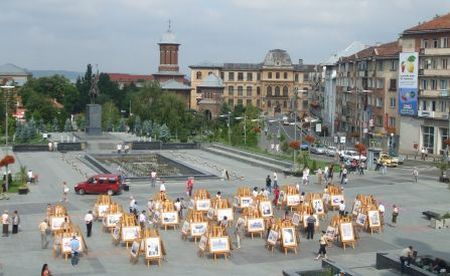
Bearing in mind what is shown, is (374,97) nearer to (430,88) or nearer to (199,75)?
(430,88)

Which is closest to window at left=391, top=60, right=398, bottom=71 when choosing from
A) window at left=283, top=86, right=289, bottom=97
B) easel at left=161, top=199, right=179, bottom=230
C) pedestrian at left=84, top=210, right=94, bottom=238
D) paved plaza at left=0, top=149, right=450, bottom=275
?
paved plaza at left=0, top=149, right=450, bottom=275

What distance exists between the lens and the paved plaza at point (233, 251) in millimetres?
24297

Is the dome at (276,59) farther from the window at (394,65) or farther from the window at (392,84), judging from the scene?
the window at (394,65)

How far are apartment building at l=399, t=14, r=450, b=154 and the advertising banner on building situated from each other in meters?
0.63

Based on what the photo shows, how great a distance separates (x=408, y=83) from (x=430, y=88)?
262cm

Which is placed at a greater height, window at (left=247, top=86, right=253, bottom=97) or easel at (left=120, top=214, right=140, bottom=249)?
window at (left=247, top=86, right=253, bottom=97)

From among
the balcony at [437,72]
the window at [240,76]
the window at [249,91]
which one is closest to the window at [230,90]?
the window at [240,76]

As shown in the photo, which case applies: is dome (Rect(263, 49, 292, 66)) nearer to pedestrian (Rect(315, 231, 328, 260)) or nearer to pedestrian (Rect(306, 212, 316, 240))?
pedestrian (Rect(306, 212, 316, 240))

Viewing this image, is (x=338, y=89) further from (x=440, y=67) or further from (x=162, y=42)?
(x=162, y=42)

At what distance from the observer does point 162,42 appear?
149 m

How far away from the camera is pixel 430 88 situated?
7431cm

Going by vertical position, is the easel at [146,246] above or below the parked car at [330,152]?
below

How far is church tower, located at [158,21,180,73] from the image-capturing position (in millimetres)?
148625

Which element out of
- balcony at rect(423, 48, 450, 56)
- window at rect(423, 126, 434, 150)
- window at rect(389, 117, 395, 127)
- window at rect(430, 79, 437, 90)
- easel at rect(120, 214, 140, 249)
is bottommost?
easel at rect(120, 214, 140, 249)
